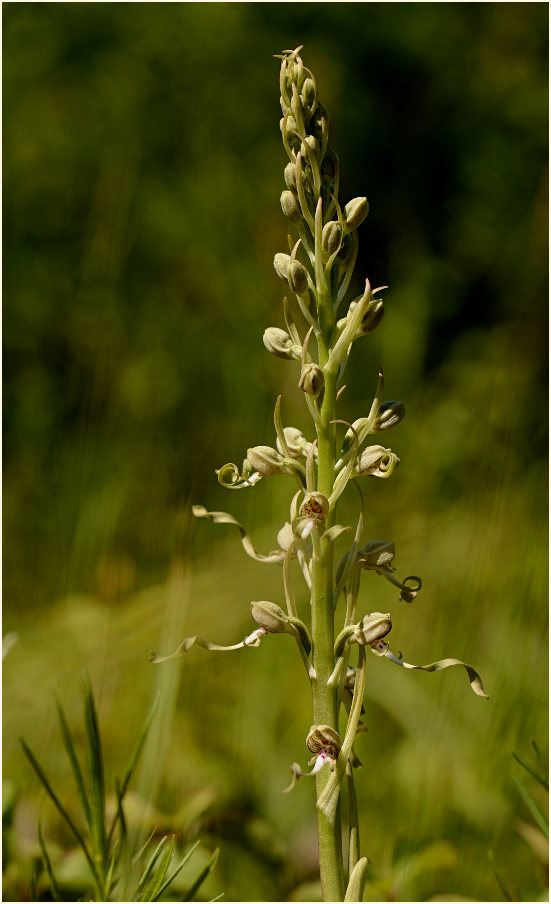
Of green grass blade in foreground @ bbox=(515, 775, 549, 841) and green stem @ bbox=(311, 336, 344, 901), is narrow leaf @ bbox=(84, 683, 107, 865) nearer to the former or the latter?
green stem @ bbox=(311, 336, 344, 901)

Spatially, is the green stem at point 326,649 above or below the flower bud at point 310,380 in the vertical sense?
below

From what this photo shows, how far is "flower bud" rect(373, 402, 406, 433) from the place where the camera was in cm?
66

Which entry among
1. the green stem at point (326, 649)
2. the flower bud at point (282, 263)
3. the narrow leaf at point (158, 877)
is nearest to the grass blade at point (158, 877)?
the narrow leaf at point (158, 877)

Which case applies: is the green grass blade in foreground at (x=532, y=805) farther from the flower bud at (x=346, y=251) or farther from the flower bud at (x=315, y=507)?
the flower bud at (x=346, y=251)

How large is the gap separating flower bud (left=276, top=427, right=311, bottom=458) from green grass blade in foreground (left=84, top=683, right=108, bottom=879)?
0.25 m

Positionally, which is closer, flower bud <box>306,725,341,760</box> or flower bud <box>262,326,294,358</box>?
flower bud <box>306,725,341,760</box>

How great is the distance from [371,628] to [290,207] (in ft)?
1.15

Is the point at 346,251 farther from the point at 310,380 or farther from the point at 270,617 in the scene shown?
the point at 270,617

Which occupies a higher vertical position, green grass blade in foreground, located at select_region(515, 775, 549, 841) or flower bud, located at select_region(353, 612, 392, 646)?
flower bud, located at select_region(353, 612, 392, 646)

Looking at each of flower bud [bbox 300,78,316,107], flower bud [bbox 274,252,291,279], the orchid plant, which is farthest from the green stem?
flower bud [bbox 300,78,316,107]

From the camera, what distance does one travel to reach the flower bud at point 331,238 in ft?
2.16

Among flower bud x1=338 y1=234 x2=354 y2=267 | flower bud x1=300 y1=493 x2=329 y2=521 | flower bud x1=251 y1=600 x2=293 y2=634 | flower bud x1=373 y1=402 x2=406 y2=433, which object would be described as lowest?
flower bud x1=251 y1=600 x2=293 y2=634

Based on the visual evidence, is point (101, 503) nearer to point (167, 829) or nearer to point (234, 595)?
point (234, 595)

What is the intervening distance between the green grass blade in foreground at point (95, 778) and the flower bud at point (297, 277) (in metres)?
0.34
